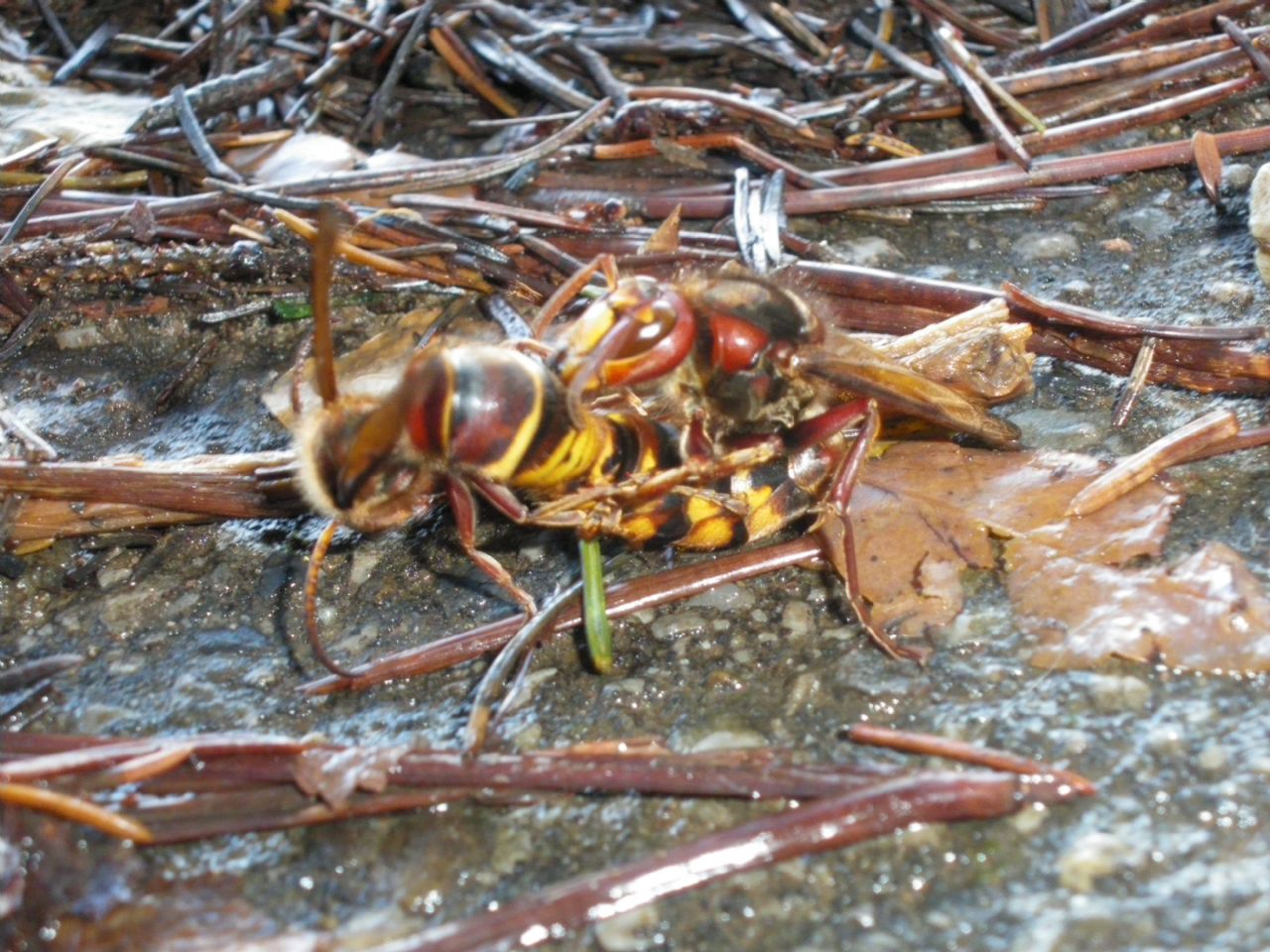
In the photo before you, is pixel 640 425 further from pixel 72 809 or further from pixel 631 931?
pixel 72 809

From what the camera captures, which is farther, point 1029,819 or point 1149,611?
point 1149,611

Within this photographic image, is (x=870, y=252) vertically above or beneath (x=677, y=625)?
above

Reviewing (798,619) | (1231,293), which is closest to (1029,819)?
(798,619)

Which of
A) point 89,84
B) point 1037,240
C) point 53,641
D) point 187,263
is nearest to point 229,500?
point 53,641

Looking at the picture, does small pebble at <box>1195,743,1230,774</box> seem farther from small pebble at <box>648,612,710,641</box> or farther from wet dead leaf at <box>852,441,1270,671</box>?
small pebble at <box>648,612,710,641</box>

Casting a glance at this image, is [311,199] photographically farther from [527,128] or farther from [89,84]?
[89,84]

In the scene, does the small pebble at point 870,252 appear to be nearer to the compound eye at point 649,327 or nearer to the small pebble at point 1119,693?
the compound eye at point 649,327

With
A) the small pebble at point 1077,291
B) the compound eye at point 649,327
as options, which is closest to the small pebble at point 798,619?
the compound eye at point 649,327
